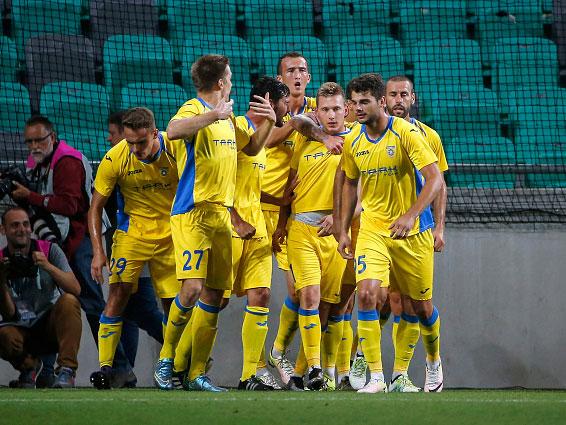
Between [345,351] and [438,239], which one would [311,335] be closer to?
[345,351]

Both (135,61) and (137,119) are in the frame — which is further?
(135,61)

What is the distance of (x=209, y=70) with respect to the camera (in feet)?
21.1

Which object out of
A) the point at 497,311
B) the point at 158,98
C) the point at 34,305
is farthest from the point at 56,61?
the point at 497,311

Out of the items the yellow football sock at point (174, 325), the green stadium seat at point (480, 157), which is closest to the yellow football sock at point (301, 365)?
the yellow football sock at point (174, 325)

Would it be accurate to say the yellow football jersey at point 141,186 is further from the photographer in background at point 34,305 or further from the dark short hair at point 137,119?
the photographer in background at point 34,305

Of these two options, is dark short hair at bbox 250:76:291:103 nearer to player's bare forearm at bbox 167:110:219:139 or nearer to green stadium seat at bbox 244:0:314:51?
player's bare forearm at bbox 167:110:219:139

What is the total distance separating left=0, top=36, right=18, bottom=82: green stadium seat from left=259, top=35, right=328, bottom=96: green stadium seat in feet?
7.40

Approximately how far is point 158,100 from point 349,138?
3414mm

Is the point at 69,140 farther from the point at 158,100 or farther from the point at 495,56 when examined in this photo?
the point at 495,56

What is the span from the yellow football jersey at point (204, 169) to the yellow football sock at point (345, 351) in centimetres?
167

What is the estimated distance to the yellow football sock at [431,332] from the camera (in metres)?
6.84

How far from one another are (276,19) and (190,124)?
5.03 m

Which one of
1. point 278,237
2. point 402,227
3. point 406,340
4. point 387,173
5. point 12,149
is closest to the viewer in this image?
point 402,227

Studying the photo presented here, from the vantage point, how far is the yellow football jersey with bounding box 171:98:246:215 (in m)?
6.37
